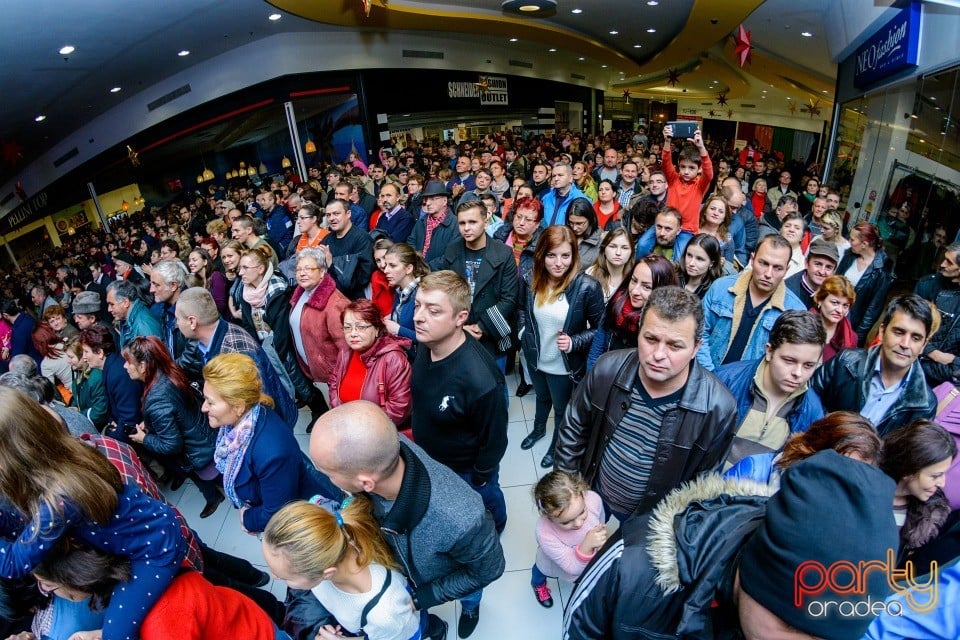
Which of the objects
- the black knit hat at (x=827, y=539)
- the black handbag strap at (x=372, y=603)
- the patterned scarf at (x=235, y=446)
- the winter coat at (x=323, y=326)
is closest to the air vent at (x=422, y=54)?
the winter coat at (x=323, y=326)

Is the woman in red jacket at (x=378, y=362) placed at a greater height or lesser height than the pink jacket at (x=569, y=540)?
greater

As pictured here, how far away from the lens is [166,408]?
8.38 ft

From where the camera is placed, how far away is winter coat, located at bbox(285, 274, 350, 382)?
3020 mm

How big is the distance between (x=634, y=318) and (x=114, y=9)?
24.8 feet

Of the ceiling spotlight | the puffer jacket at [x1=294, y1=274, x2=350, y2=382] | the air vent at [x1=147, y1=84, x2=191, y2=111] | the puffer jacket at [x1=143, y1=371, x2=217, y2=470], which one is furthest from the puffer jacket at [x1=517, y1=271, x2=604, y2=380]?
the air vent at [x1=147, y1=84, x2=191, y2=111]

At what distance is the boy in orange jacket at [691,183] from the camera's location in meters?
4.41

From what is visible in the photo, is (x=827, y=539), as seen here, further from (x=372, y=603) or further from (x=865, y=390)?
(x=865, y=390)

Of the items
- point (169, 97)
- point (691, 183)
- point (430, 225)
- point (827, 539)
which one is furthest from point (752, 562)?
point (169, 97)

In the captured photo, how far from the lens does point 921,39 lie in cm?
489

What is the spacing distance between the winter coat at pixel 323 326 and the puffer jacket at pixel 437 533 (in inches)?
61.7

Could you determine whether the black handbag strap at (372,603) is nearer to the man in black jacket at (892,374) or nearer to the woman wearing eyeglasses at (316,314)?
the woman wearing eyeglasses at (316,314)

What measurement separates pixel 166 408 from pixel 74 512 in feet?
4.47

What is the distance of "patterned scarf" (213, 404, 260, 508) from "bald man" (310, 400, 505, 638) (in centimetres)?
73

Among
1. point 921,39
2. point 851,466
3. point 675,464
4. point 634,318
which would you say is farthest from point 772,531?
point 921,39
